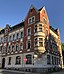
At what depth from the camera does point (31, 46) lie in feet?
107

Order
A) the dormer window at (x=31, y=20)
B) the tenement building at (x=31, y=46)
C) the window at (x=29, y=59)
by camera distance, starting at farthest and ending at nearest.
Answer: the dormer window at (x=31, y=20) → the window at (x=29, y=59) → the tenement building at (x=31, y=46)

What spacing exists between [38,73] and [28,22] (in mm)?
14229

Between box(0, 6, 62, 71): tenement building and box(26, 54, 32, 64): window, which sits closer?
box(0, 6, 62, 71): tenement building

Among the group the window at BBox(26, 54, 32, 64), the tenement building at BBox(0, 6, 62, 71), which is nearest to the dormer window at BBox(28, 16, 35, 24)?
the tenement building at BBox(0, 6, 62, 71)

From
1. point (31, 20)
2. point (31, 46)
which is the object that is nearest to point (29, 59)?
point (31, 46)

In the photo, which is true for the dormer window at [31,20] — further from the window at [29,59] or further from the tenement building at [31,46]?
the window at [29,59]

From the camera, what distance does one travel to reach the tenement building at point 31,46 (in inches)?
1219

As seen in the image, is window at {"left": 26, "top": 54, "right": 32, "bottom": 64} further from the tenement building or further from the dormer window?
the dormer window

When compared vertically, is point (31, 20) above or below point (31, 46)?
above

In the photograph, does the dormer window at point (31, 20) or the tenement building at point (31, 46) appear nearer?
the tenement building at point (31, 46)

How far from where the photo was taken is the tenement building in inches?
1219

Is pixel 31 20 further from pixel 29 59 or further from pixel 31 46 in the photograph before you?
pixel 29 59

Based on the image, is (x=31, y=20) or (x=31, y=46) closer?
(x=31, y=46)

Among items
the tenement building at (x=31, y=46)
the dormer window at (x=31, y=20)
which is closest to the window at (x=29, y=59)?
the tenement building at (x=31, y=46)
